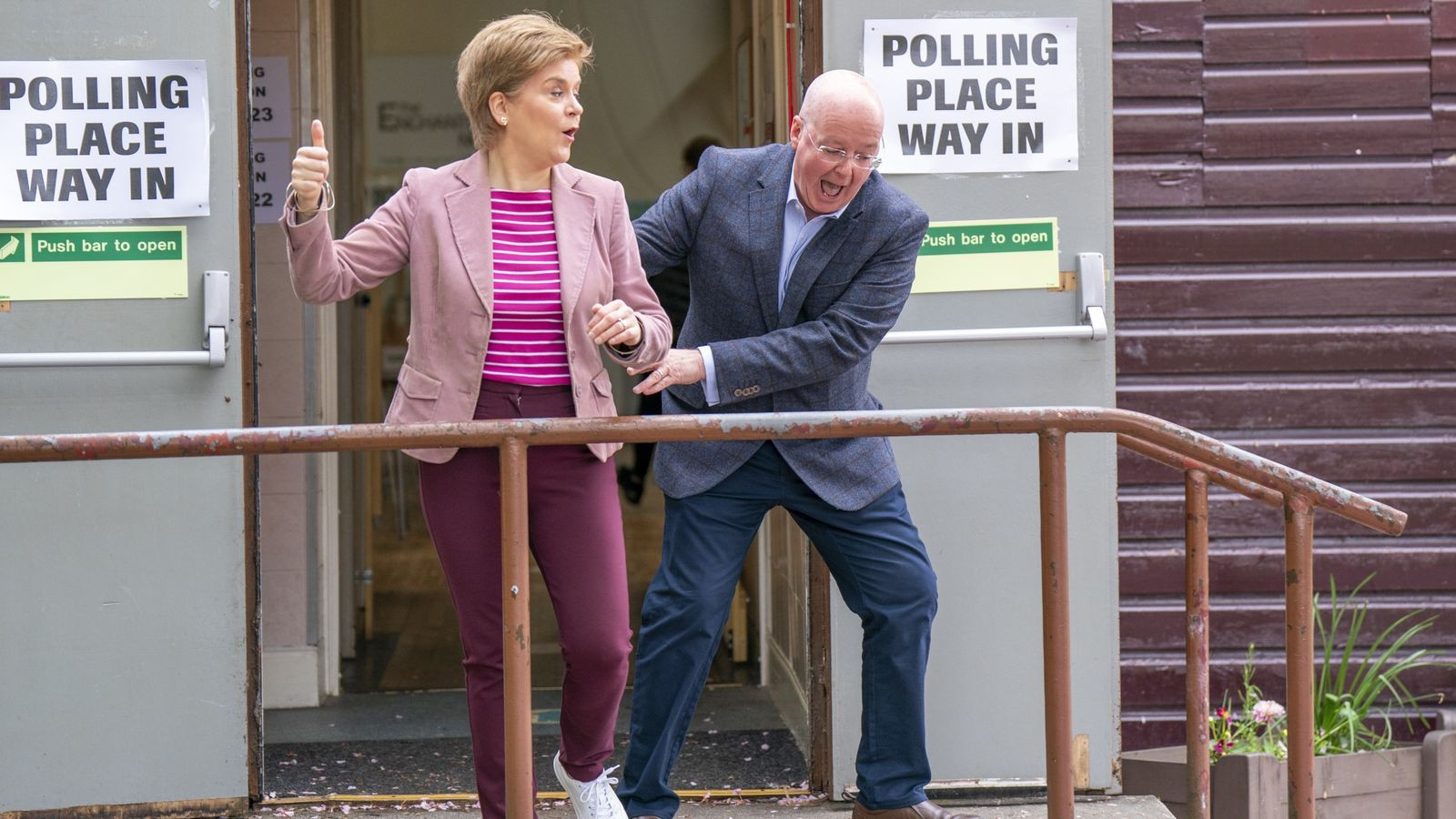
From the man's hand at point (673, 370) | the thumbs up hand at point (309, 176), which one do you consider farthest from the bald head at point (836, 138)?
the thumbs up hand at point (309, 176)

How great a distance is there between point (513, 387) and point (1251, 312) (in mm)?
2686

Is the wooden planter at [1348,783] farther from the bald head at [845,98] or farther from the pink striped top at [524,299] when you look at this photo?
the pink striped top at [524,299]

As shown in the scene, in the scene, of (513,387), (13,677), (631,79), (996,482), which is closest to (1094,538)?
(996,482)

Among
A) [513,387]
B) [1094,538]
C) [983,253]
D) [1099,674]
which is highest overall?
[983,253]

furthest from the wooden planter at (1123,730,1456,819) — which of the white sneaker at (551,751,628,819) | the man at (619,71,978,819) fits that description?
the white sneaker at (551,751,628,819)

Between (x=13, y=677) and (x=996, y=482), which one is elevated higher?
(x=996, y=482)

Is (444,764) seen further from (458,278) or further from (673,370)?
(458,278)

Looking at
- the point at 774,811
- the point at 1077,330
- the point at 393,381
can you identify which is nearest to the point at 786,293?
the point at 1077,330

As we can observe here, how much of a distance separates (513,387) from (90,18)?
160 cm

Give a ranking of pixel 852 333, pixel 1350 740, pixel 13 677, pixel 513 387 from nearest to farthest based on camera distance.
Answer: pixel 513 387
pixel 852 333
pixel 13 677
pixel 1350 740

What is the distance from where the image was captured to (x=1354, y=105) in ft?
15.6

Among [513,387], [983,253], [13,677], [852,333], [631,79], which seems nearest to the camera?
[513,387]

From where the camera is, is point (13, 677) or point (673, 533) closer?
point (673, 533)

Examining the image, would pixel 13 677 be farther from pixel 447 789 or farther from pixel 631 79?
pixel 631 79
